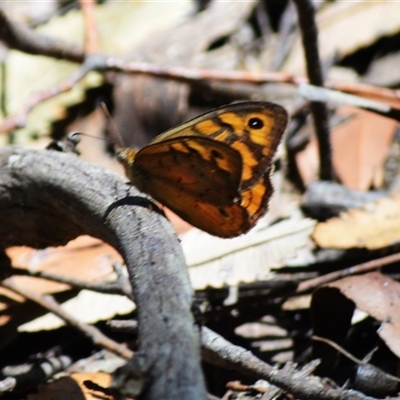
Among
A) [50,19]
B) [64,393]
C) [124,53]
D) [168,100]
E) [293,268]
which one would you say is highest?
[50,19]

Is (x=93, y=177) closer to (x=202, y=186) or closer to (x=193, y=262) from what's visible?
(x=202, y=186)

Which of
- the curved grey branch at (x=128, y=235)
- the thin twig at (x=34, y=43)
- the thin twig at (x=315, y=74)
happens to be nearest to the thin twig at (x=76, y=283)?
the curved grey branch at (x=128, y=235)

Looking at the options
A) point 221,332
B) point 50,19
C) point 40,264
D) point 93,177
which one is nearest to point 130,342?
point 221,332

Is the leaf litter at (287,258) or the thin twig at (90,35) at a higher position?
the thin twig at (90,35)

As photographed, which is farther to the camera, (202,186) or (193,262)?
(193,262)

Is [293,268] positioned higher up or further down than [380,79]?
further down

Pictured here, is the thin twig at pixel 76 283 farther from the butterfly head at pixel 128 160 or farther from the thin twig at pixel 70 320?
the butterfly head at pixel 128 160
